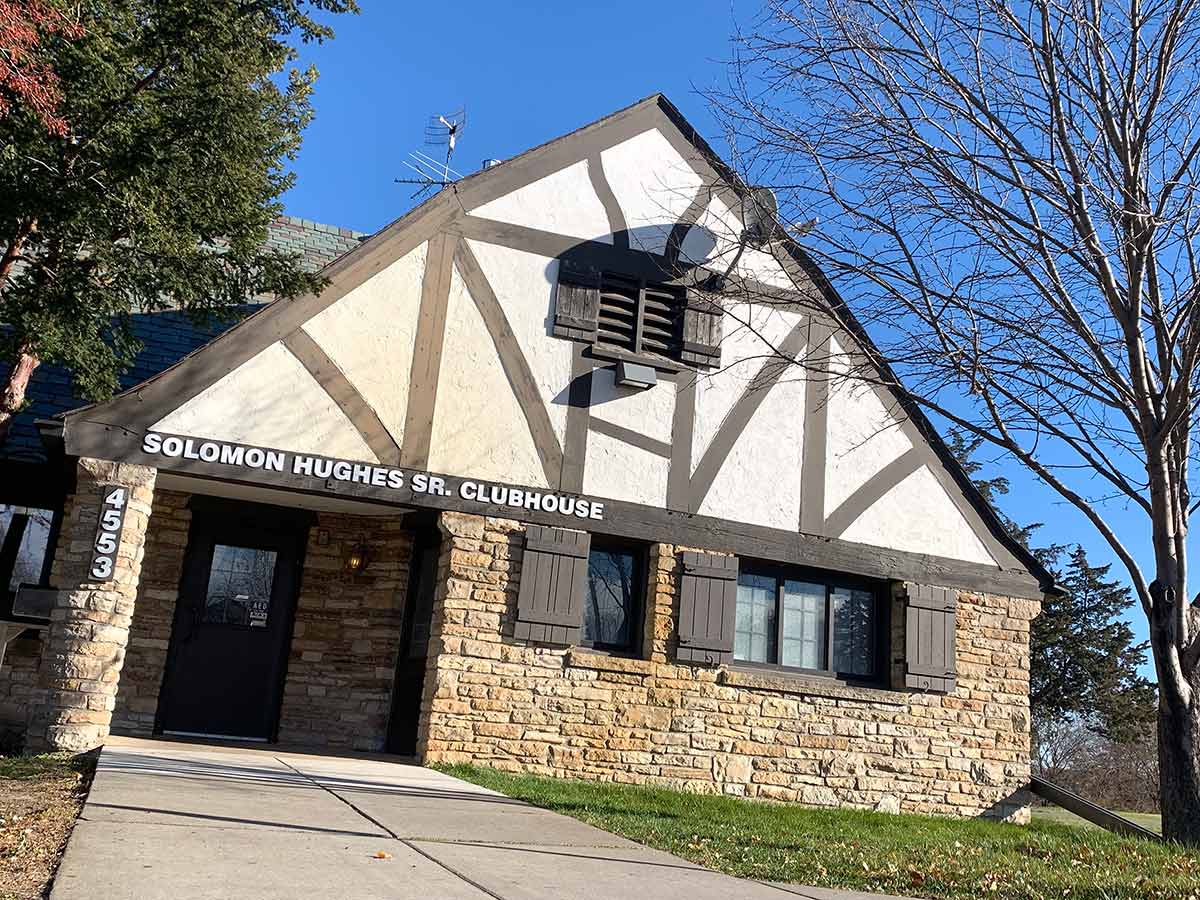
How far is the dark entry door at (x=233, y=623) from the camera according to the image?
10102mm

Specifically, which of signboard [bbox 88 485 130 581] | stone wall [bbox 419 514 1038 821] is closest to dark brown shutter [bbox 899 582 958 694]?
stone wall [bbox 419 514 1038 821]

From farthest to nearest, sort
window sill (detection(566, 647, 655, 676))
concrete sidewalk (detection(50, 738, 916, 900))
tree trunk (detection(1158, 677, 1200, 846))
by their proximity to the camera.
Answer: window sill (detection(566, 647, 655, 676)) → tree trunk (detection(1158, 677, 1200, 846)) → concrete sidewalk (detection(50, 738, 916, 900))

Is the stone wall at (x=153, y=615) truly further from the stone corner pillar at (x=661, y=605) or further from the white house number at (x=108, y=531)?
the stone corner pillar at (x=661, y=605)

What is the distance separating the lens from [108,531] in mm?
8398

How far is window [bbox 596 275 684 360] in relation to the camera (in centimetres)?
1063

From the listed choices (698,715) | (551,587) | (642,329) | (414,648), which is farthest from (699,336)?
(414,648)

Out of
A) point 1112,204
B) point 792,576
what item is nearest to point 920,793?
point 792,576

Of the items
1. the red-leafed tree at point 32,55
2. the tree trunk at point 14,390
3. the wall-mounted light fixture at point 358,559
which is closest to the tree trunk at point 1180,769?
the wall-mounted light fixture at point 358,559

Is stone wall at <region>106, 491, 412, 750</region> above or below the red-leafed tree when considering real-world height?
below

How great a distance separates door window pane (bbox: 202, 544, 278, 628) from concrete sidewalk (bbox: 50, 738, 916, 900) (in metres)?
3.52

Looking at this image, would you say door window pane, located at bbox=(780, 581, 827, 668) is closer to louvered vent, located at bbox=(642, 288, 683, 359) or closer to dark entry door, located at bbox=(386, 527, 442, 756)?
louvered vent, located at bbox=(642, 288, 683, 359)

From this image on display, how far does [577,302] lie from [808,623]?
158 inches

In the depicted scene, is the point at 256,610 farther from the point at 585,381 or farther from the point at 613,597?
the point at 585,381

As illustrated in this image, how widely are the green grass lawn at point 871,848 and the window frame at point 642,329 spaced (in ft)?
13.3
